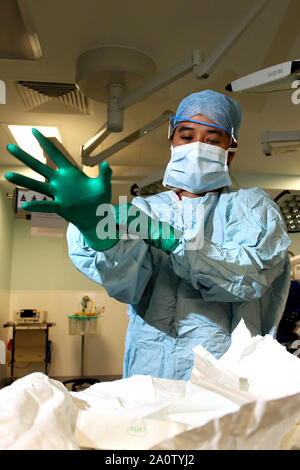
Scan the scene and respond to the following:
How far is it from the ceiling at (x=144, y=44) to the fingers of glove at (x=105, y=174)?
1.70 m

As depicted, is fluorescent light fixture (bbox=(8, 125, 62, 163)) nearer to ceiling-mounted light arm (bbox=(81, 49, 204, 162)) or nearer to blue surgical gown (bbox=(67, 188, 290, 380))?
ceiling-mounted light arm (bbox=(81, 49, 204, 162))

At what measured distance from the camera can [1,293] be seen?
5.91 meters

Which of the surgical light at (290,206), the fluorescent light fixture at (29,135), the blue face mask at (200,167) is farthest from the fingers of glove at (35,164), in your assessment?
the fluorescent light fixture at (29,135)

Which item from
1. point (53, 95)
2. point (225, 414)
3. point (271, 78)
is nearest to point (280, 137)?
point (271, 78)

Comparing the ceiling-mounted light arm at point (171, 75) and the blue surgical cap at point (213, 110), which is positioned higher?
the ceiling-mounted light arm at point (171, 75)

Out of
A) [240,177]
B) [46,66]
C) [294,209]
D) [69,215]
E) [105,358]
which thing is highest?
[46,66]

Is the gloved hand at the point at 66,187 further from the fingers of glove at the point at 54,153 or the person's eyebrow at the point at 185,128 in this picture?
the person's eyebrow at the point at 185,128

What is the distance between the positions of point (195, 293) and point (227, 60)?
225 cm

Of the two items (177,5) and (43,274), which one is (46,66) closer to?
(177,5)

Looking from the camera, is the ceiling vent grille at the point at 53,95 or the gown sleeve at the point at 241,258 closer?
the gown sleeve at the point at 241,258

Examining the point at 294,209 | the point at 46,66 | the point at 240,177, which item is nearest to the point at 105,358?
the point at 240,177

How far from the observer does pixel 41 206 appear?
31.1 inches

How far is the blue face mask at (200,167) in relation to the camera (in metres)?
1.42

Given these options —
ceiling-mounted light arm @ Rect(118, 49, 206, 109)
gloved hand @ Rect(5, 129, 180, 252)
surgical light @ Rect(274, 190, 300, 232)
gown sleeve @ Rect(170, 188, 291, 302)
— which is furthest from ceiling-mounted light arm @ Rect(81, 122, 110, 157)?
gloved hand @ Rect(5, 129, 180, 252)
